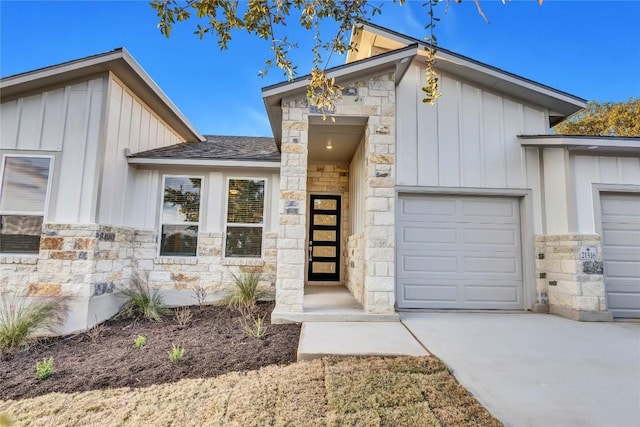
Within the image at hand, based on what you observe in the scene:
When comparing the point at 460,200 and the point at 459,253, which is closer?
the point at 459,253

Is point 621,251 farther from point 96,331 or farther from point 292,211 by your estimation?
point 96,331

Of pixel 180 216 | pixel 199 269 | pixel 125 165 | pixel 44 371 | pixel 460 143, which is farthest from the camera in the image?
pixel 180 216

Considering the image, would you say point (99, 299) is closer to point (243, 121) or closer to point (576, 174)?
point (576, 174)

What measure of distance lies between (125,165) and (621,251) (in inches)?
351

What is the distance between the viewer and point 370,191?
16.4 ft

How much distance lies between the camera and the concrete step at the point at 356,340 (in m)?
3.29

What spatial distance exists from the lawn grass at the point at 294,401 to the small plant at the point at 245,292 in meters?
2.95

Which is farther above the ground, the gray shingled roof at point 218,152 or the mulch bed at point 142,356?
the gray shingled roof at point 218,152

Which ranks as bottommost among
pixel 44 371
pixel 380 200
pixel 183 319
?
pixel 44 371

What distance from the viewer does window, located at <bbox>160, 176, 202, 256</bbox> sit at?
6590 mm

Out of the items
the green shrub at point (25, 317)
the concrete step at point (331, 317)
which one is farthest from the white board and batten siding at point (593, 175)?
the green shrub at point (25, 317)

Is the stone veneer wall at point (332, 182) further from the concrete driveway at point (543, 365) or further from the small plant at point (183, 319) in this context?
the small plant at point (183, 319)

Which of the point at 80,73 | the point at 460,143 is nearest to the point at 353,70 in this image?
the point at 460,143

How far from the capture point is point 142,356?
3.78 meters
